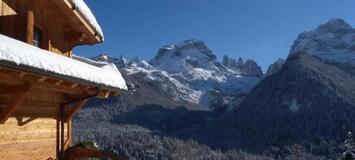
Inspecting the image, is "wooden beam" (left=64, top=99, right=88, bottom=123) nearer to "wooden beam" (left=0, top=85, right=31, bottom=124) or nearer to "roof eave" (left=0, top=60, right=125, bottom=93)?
"roof eave" (left=0, top=60, right=125, bottom=93)

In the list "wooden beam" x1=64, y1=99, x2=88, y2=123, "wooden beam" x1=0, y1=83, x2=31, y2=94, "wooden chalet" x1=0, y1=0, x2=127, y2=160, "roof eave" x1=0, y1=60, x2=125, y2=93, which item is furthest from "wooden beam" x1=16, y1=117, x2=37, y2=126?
"wooden beam" x1=64, y1=99, x2=88, y2=123

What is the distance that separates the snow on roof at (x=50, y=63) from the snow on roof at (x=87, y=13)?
4.67 ft

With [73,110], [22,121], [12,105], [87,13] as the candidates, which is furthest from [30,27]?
[73,110]

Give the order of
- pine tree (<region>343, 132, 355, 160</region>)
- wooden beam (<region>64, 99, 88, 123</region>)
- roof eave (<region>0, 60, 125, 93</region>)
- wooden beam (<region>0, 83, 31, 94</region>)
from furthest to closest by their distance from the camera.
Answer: pine tree (<region>343, 132, 355, 160</region>), wooden beam (<region>64, 99, 88, 123</region>), wooden beam (<region>0, 83, 31, 94</region>), roof eave (<region>0, 60, 125, 93</region>)

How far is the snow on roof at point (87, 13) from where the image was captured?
11.5m

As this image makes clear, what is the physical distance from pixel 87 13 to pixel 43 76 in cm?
463

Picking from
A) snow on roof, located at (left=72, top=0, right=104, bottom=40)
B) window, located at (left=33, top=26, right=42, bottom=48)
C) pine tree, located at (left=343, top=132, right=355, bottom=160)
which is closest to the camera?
window, located at (left=33, top=26, right=42, bottom=48)

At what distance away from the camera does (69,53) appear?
13836mm

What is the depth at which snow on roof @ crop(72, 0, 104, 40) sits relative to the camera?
11548mm

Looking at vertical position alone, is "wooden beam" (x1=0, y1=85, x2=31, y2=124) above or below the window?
below

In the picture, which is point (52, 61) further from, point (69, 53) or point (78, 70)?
point (69, 53)

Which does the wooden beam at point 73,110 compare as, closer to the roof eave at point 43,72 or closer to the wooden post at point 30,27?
the roof eave at point 43,72

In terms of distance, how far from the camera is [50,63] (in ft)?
26.3

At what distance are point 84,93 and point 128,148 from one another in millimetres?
187481
